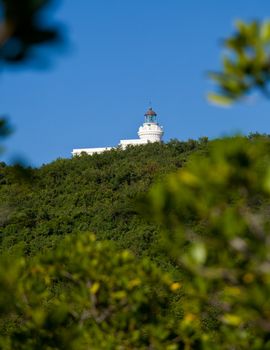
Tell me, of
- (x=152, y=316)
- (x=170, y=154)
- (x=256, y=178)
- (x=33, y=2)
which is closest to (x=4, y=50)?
(x=33, y=2)

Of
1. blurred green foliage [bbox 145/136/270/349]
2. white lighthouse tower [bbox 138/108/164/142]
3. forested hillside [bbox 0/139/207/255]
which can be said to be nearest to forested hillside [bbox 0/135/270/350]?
blurred green foliage [bbox 145/136/270/349]

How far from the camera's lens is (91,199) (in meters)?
38.5

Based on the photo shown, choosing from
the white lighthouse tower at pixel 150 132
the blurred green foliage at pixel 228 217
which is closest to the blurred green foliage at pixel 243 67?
the blurred green foliage at pixel 228 217

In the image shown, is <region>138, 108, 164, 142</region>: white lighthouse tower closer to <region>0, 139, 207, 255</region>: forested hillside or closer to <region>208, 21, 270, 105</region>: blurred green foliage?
<region>0, 139, 207, 255</region>: forested hillside

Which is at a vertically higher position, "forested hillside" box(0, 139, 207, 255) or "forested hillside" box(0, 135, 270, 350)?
"forested hillside" box(0, 139, 207, 255)

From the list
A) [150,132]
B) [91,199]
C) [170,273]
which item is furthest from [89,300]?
[150,132]

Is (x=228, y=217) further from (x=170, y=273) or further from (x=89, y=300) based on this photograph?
(x=170, y=273)

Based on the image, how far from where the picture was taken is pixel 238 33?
301 centimetres

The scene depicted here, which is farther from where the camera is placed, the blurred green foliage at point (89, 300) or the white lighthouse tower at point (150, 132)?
the white lighthouse tower at point (150, 132)

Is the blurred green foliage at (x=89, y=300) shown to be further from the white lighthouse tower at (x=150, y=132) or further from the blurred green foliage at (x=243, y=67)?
the white lighthouse tower at (x=150, y=132)

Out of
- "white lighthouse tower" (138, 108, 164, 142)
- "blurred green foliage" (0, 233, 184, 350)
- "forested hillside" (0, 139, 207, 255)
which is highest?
→ "white lighthouse tower" (138, 108, 164, 142)

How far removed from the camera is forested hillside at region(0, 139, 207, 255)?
3394cm

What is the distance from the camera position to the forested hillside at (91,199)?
33.9m

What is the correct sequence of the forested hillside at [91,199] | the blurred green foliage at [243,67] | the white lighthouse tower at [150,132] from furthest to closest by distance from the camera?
the white lighthouse tower at [150,132] < the forested hillside at [91,199] < the blurred green foliage at [243,67]
